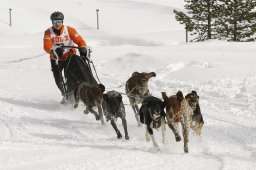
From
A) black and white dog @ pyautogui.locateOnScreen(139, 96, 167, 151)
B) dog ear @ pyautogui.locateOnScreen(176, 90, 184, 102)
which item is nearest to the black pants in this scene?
black and white dog @ pyautogui.locateOnScreen(139, 96, 167, 151)

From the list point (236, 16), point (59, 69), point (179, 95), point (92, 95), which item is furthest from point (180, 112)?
point (236, 16)

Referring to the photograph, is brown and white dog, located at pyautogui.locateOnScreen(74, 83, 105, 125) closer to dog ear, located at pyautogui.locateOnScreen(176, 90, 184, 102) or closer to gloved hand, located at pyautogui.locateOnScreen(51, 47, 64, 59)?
gloved hand, located at pyautogui.locateOnScreen(51, 47, 64, 59)

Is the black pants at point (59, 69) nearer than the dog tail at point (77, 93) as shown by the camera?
No

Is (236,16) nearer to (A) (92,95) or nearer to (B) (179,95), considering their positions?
(A) (92,95)

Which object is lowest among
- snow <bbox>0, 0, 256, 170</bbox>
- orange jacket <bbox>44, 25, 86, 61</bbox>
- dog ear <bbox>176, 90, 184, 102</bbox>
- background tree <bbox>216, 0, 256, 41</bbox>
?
snow <bbox>0, 0, 256, 170</bbox>

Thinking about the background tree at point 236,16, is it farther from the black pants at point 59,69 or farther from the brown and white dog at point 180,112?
the brown and white dog at point 180,112

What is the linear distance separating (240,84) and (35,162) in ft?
24.8

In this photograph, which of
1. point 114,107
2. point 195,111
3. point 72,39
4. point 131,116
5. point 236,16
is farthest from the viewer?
point 236,16

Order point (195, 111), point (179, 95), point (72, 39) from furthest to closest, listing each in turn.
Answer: point (72, 39), point (195, 111), point (179, 95)

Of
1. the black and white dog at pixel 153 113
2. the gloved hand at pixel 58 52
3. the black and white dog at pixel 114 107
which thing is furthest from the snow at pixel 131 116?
the gloved hand at pixel 58 52

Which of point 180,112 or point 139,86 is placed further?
point 139,86

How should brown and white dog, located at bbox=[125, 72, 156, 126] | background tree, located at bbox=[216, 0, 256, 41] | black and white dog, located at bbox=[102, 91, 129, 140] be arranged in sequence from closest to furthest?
black and white dog, located at bbox=[102, 91, 129, 140], brown and white dog, located at bbox=[125, 72, 156, 126], background tree, located at bbox=[216, 0, 256, 41]

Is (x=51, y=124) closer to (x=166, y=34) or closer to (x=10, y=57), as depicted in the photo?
(x=10, y=57)

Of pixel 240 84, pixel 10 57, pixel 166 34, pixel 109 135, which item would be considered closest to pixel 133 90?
pixel 109 135
